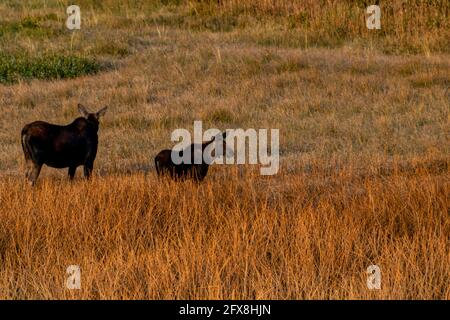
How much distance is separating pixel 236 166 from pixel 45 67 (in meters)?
7.21

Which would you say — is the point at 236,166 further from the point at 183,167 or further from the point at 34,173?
the point at 34,173

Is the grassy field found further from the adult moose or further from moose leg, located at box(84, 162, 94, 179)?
the adult moose

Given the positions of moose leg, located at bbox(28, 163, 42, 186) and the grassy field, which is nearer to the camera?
the grassy field

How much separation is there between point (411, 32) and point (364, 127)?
19.5 ft

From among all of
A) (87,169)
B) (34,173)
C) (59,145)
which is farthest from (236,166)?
(34,173)

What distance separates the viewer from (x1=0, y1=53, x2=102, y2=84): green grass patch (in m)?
15.4

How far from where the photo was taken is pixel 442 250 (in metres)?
6.39

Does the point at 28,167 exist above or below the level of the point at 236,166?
above

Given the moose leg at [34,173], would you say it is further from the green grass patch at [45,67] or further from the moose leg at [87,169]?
the green grass patch at [45,67]

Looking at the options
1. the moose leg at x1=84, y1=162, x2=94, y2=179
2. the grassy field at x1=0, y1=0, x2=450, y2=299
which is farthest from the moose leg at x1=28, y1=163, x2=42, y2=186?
the moose leg at x1=84, y1=162, x2=94, y2=179

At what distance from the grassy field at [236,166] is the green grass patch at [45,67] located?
0.04 metres

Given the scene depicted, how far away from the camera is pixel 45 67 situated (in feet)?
51.5

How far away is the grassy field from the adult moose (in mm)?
254
